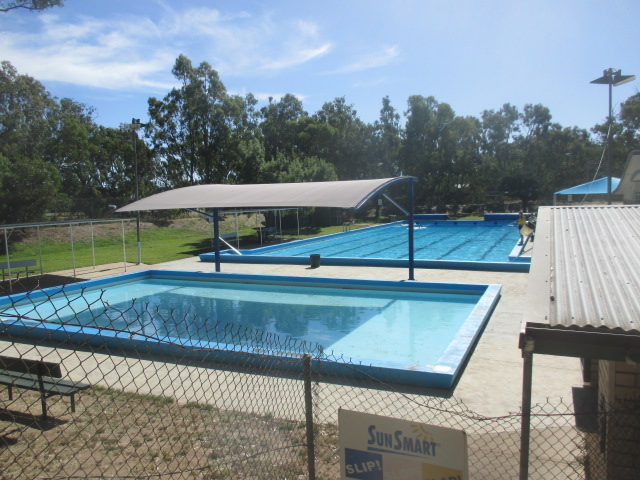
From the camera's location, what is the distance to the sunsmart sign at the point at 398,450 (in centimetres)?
220

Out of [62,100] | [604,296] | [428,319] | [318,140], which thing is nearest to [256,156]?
[318,140]

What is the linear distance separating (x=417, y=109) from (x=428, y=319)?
35.4 m

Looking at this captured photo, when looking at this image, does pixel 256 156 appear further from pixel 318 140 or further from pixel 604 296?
pixel 604 296

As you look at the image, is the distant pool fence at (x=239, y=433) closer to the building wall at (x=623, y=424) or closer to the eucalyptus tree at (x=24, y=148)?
the building wall at (x=623, y=424)

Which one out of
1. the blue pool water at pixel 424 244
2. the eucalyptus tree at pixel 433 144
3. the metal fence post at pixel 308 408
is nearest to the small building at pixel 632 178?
the blue pool water at pixel 424 244

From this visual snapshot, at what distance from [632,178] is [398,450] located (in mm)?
17031

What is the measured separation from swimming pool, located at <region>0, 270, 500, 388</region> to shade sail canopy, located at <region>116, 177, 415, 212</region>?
7.27ft

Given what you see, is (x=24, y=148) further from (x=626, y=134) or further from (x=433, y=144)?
(x=626, y=134)

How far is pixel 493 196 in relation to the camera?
44.7 metres

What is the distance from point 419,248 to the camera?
22.5m

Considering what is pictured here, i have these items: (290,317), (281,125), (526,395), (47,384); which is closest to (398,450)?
(526,395)

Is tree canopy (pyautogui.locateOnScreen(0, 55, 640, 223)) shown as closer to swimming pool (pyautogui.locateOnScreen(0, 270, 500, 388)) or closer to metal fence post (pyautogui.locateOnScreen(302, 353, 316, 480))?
swimming pool (pyautogui.locateOnScreen(0, 270, 500, 388))

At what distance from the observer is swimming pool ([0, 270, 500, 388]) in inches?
267

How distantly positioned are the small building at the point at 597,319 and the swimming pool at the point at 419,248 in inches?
412
